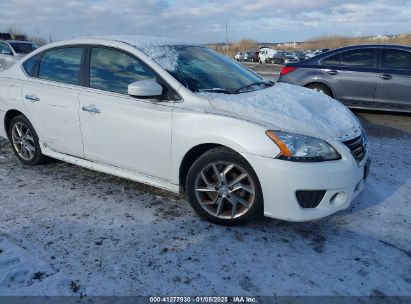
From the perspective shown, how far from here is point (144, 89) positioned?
127 inches

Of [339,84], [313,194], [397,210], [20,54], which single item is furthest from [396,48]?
[20,54]

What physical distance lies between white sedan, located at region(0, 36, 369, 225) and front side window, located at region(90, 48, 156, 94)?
0.04 feet

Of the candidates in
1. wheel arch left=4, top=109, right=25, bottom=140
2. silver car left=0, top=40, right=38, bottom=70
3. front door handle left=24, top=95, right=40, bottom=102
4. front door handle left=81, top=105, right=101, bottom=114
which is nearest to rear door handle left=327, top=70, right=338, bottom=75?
front door handle left=81, top=105, right=101, bottom=114

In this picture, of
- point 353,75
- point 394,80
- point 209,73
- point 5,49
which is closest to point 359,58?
point 353,75

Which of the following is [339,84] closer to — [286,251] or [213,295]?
[286,251]

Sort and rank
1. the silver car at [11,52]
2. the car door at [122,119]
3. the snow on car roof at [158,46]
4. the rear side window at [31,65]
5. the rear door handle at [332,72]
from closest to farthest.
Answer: the car door at [122,119] < the snow on car roof at [158,46] < the rear side window at [31,65] < the rear door handle at [332,72] < the silver car at [11,52]

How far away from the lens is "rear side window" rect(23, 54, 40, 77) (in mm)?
→ 4407

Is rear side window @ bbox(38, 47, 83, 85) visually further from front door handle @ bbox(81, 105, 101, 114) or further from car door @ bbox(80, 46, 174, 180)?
front door handle @ bbox(81, 105, 101, 114)

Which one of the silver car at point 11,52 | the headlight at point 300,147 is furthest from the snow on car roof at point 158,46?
the silver car at point 11,52

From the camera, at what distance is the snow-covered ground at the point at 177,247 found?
2502 mm

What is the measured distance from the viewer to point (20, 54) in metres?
14.3

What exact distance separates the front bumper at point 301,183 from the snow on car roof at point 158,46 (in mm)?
1278

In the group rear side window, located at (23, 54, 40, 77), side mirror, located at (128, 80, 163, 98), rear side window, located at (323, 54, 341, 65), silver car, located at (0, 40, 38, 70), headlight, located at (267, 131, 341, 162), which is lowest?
headlight, located at (267, 131, 341, 162)

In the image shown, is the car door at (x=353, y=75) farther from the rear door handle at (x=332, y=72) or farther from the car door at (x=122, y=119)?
the car door at (x=122, y=119)
